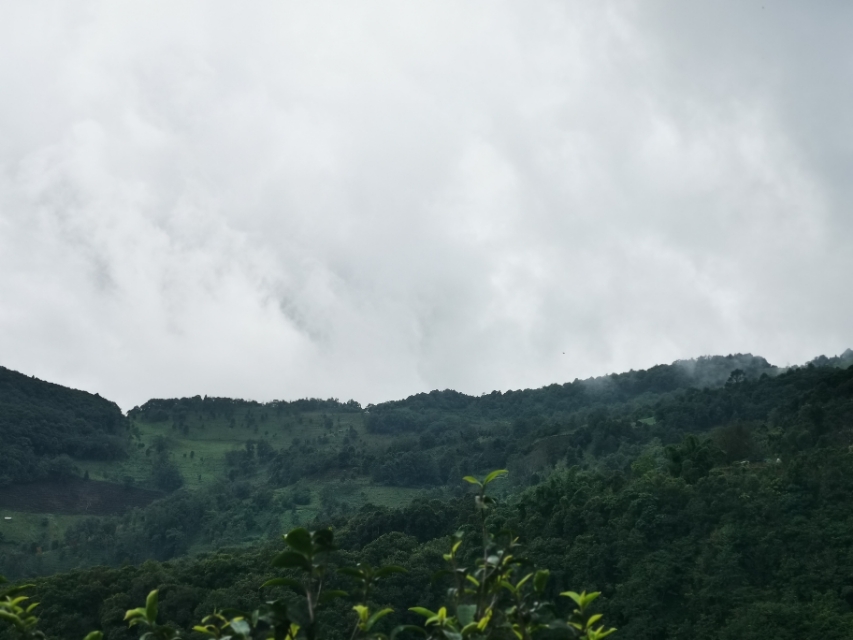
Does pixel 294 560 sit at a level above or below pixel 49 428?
below

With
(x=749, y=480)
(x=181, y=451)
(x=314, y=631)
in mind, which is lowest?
(x=314, y=631)

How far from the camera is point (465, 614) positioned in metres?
6.01

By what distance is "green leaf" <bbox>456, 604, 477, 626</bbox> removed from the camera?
5973 millimetres

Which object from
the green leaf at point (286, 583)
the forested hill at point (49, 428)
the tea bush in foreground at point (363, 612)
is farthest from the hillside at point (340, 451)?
the green leaf at point (286, 583)

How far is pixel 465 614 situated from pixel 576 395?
11800cm

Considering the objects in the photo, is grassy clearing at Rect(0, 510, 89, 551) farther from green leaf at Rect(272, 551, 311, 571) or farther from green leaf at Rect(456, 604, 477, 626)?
green leaf at Rect(272, 551, 311, 571)

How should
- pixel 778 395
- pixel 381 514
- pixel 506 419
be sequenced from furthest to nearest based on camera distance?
pixel 506 419 → pixel 778 395 → pixel 381 514

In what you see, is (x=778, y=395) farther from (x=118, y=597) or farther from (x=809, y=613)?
(x=118, y=597)

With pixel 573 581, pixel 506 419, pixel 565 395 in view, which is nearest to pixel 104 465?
pixel 506 419

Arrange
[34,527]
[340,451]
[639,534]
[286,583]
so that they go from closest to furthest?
[286,583] < [639,534] < [34,527] < [340,451]

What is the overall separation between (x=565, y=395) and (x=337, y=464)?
39.7 meters

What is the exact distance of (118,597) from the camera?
38.3 meters

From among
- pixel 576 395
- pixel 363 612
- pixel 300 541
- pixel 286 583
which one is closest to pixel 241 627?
pixel 286 583

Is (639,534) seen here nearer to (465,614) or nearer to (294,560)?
(465,614)
